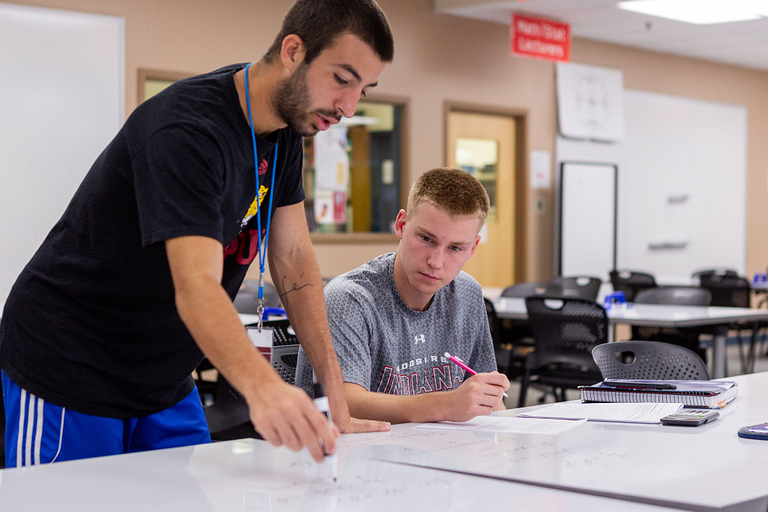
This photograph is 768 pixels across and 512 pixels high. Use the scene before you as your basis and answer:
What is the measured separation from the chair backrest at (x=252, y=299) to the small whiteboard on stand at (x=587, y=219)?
12.3ft

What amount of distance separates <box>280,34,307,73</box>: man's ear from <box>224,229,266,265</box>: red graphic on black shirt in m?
0.36

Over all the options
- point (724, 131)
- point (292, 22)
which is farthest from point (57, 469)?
point (724, 131)

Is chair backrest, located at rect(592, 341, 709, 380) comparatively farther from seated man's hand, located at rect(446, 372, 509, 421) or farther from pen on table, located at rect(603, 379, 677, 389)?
seated man's hand, located at rect(446, 372, 509, 421)

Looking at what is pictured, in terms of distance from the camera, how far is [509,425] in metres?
1.61

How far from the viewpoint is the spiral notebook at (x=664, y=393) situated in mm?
1848

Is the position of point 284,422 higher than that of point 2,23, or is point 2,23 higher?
point 2,23

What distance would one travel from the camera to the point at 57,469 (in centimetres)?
124

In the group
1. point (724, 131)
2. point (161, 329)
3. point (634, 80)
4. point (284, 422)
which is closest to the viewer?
point (284, 422)

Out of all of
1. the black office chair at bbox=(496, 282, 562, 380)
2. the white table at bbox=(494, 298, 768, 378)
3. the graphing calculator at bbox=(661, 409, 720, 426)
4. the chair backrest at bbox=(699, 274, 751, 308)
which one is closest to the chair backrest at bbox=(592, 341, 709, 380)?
the graphing calculator at bbox=(661, 409, 720, 426)

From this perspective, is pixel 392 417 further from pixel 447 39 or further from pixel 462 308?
pixel 447 39

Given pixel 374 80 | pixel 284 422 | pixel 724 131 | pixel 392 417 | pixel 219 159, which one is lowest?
pixel 392 417

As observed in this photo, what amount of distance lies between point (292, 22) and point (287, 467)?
2.24ft

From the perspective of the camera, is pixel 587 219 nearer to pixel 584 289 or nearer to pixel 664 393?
pixel 584 289

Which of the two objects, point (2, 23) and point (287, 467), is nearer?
→ point (287, 467)
